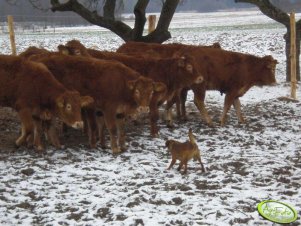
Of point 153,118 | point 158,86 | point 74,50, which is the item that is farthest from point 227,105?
point 74,50

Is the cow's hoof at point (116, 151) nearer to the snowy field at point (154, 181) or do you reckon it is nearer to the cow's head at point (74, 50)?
the snowy field at point (154, 181)

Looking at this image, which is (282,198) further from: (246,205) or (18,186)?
(18,186)

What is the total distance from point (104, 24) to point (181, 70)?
5.25 m

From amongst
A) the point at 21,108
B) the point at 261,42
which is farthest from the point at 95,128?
the point at 261,42

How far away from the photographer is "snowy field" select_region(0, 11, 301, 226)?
559cm

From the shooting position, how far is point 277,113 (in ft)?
36.6

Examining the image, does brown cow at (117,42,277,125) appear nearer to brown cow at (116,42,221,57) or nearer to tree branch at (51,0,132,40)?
brown cow at (116,42,221,57)

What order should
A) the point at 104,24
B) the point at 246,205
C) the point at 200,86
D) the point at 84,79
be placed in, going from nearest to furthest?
1. the point at 246,205
2. the point at 84,79
3. the point at 200,86
4. the point at 104,24

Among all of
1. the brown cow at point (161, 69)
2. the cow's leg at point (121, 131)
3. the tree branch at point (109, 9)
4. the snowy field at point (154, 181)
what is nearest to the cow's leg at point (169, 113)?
the brown cow at point (161, 69)

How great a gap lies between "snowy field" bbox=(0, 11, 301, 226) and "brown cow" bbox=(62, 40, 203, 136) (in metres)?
0.68

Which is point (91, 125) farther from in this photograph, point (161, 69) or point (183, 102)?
point (183, 102)

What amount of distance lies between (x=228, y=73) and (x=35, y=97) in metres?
4.33

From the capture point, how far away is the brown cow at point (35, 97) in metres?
7.56

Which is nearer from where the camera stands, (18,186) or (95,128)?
(18,186)
